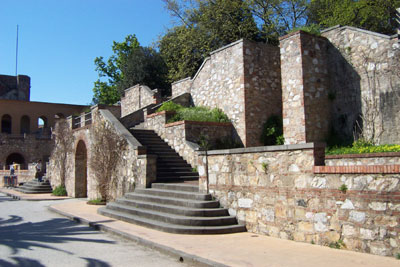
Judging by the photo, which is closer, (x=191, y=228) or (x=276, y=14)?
(x=191, y=228)

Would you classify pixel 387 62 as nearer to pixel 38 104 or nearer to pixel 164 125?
pixel 164 125

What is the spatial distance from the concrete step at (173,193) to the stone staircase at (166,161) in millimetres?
787

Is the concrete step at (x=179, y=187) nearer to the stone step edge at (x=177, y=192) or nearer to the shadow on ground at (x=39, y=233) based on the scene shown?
the stone step edge at (x=177, y=192)

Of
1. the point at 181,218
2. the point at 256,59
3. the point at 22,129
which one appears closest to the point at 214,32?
the point at 256,59

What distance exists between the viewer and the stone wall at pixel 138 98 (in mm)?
21177

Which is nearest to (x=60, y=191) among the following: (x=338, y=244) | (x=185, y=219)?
(x=185, y=219)

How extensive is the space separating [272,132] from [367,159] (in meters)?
4.46

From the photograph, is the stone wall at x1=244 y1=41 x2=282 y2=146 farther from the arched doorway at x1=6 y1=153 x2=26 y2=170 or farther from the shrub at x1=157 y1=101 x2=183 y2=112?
the arched doorway at x1=6 y1=153 x2=26 y2=170

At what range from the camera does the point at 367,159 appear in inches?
390

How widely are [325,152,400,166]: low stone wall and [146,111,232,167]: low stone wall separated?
182 inches

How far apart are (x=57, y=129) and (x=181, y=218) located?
1538 centimetres

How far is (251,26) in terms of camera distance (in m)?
25.5

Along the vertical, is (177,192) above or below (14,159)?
below

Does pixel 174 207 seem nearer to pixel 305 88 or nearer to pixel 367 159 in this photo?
pixel 367 159
